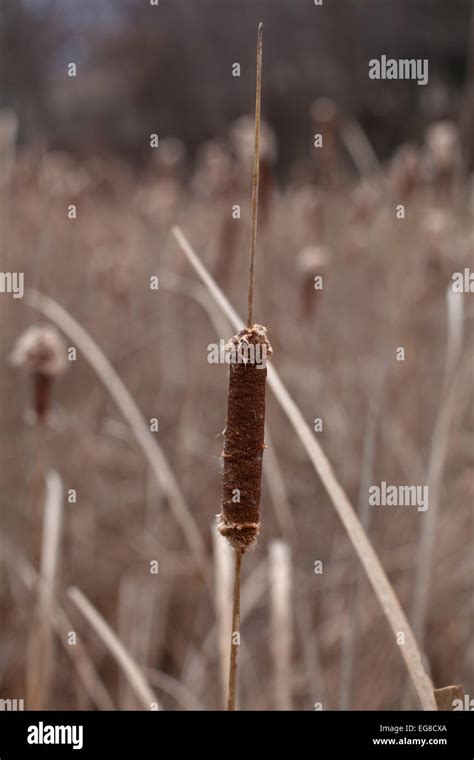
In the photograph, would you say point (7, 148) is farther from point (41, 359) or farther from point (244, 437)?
point (244, 437)

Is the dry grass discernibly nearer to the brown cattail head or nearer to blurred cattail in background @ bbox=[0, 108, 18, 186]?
blurred cattail in background @ bbox=[0, 108, 18, 186]

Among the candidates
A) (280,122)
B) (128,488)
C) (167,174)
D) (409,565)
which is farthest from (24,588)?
(280,122)

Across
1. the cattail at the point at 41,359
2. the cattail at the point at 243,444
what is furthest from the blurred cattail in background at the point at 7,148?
the cattail at the point at 243,444

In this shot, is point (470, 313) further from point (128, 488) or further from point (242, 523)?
point (242, 523)

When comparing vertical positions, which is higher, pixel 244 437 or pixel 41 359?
pixel 41 359

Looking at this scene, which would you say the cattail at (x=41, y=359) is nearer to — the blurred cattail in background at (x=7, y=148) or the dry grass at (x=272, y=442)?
the dry grass at (x=272, y=442)

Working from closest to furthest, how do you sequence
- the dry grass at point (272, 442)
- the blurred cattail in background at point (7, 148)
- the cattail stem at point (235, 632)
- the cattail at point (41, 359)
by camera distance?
the cattail stem at point (235, 632)
the cattail at point (41, 359)
the dry grass at point (272, 442)
the blurred cattail in background at point (7, 148)

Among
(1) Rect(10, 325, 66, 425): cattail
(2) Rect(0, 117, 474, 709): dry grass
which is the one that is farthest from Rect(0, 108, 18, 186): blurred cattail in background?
(1) Rect(10, 325, 66, 425): cattail

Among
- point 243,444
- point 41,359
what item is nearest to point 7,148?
point 41,359
